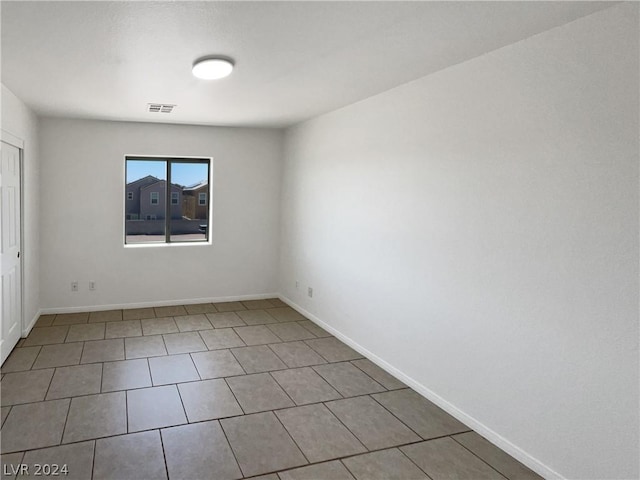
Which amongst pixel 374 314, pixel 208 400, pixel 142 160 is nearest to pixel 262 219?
pixel 142 160

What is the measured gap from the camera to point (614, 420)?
2.16 m

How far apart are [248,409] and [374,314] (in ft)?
4.62

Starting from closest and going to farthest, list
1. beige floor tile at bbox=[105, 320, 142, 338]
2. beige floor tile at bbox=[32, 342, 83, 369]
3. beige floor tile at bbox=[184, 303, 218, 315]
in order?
beige floor tile at bbox=[32, 342, 83, 369], beige floor tile at bbox=[105, 320, 142, 338], beige floor tile at bbox=[184, 303, 218, 315]

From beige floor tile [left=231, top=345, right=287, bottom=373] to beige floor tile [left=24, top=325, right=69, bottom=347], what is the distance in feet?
5.60

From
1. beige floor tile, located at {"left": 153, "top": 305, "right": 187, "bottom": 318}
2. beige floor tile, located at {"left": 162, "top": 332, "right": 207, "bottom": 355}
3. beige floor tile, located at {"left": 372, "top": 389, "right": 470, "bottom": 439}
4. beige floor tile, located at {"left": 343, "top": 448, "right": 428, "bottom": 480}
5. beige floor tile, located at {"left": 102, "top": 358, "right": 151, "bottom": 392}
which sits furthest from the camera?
beige floor tile, located at {"left": 153, "top": 305, "right": 187, "bottom": 318}

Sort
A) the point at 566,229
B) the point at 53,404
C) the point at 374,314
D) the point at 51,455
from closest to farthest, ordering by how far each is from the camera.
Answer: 1. the point at 566,229
2. the point at 51,455
3. the point at 53,404
4. the point at 374,314

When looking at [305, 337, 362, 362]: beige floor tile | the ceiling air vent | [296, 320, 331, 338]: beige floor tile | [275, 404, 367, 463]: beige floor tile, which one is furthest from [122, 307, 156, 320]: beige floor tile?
[275, 404, 367, 463]: beige floor tile

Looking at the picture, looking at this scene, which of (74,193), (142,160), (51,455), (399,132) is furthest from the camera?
(142,160)

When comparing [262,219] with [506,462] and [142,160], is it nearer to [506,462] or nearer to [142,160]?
[142,160]

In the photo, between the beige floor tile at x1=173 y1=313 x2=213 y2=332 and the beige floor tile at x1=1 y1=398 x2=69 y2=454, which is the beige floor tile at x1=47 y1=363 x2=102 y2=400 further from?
the beige floor tile at x1=173 y1=313 x2=213 y2=332

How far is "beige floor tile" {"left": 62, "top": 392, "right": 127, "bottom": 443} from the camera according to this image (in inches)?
111

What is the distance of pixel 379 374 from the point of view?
387 cm

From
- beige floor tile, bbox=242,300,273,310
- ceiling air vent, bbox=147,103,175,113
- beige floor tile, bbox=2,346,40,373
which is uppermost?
ceiling air vent, bbox=147,103,175,113

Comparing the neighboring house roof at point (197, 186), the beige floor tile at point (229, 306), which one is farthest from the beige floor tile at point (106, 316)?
the neighboring house roof at point (197, 186)
